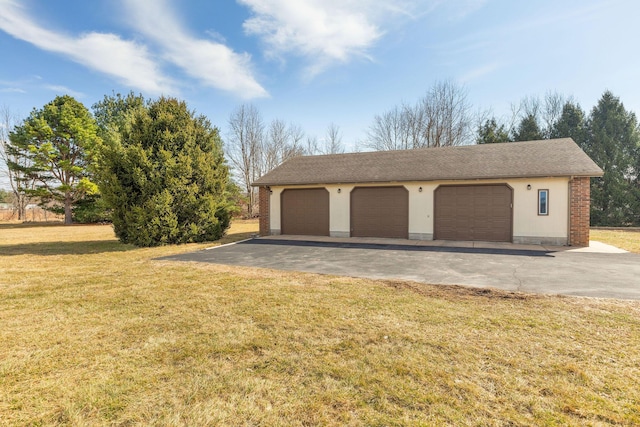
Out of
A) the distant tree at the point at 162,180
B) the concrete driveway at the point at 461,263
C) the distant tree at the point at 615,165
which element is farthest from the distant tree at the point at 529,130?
the distant tree at the point at 162,180

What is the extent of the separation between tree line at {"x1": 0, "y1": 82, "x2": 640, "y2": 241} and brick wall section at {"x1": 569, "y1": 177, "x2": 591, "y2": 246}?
13348 millimetres

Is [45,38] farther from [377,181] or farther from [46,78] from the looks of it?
[377,181]

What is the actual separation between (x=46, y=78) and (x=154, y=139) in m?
11.1

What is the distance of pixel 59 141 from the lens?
24.7 meters

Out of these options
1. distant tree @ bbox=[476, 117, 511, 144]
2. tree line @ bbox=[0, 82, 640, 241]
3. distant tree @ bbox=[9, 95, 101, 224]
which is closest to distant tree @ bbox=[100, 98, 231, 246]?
tree line @ bbox=[0, 82, 640, 241]

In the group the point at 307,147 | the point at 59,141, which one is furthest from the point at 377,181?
the point at 59,141

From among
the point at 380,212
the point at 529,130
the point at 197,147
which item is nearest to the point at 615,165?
the point at 529,130

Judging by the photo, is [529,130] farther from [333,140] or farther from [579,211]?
[333,140]

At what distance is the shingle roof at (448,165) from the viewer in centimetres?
1058

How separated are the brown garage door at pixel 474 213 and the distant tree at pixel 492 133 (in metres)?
16.1

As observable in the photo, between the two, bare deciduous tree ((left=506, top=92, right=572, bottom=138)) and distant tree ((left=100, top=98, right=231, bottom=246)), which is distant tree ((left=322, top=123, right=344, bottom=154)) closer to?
bare deciduous tree ((left=506, top=92, right=572, bottom=138))

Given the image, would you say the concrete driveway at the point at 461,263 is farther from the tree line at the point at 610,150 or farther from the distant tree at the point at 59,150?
the distant tree at the point at 59,150

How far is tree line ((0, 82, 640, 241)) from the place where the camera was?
36.6ft

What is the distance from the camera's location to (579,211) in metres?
9.96
